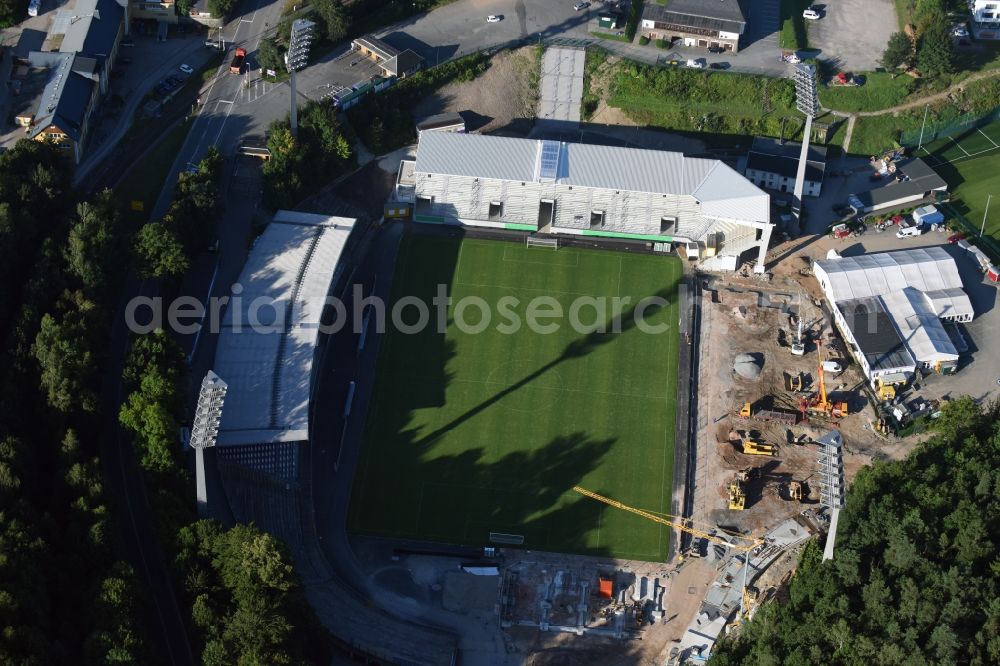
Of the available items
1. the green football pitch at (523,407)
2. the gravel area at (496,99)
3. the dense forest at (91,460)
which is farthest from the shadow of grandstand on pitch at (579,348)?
the gravel area at (496,99)

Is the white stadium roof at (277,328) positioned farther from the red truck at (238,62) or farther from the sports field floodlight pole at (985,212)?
the sports field floodlight pole at (985,212)

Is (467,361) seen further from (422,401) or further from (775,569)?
(775,569)

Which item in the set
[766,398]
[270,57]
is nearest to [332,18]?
[270,57]

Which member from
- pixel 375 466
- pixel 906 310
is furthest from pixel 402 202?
pixel 906 310

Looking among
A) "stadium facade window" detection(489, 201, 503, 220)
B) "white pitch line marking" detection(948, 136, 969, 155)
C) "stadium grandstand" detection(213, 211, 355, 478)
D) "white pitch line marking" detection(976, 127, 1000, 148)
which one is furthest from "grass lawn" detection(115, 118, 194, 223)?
"white pitch line marking" detection(976, 127, 1000, 148)

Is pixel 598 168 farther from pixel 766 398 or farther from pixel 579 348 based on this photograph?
pixel 766 398

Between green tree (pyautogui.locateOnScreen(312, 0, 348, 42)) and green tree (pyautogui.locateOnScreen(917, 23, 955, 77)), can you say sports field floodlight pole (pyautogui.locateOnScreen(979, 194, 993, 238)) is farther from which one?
green tree (pyautogui.locateOnScreen(312, 0, 348, 42))
